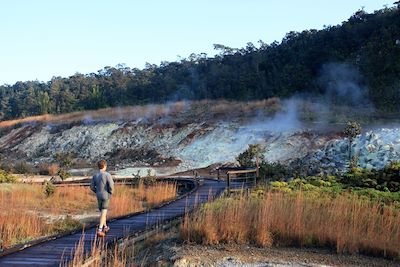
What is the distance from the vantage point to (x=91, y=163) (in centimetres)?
4750

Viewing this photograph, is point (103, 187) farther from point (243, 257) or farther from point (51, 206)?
point (51, 206)

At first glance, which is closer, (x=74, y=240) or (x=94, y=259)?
(x=94, y=259)

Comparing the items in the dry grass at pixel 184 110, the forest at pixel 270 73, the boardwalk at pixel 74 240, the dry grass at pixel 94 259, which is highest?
the forest at pixel 270 73

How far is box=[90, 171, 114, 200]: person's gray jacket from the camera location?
10.8 m

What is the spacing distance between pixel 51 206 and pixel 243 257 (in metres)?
11.0

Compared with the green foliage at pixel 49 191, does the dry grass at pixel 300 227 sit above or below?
above

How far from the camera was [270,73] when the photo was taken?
210 feet

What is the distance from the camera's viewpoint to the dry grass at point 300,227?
9.89 meters

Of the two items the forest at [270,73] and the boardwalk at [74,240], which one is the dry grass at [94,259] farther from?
the forest at [270,73]

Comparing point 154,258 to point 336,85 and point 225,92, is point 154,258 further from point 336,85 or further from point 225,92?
point 225,92

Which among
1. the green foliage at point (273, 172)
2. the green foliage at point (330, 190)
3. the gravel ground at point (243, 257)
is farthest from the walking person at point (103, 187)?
the green foliage at point (273, 172)

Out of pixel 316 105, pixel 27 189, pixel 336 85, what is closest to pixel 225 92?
pixel 336 85

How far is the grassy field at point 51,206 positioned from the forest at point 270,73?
97.7ft

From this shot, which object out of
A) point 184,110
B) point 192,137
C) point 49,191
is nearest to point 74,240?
point 49,191
